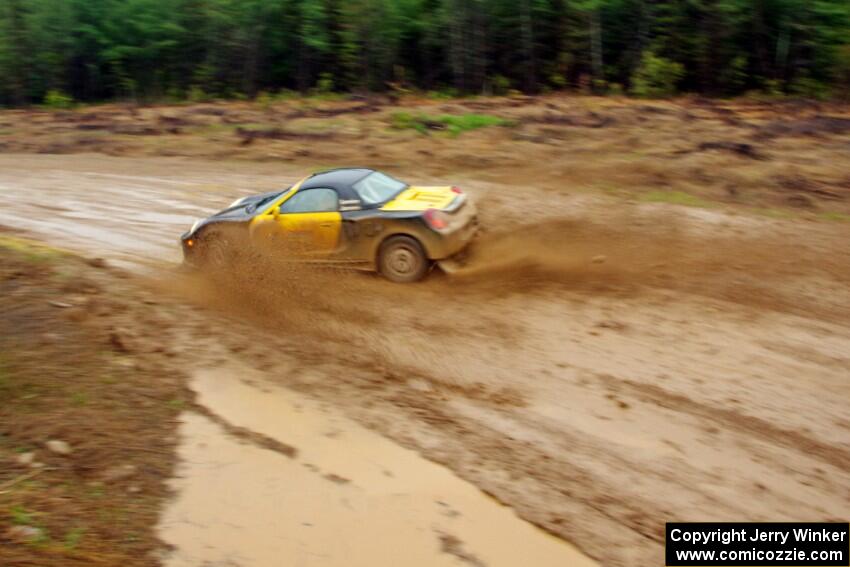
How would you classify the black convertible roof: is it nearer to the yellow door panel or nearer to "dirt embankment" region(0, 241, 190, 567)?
the yellow door panel

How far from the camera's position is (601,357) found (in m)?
8.12

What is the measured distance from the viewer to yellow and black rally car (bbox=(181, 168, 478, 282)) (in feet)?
32.8

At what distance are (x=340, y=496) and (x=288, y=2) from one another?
93.6 ft

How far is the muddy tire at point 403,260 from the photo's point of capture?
32.9 ft

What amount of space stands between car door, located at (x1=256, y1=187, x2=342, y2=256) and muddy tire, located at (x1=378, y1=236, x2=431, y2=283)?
638mm

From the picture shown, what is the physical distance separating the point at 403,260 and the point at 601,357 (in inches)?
118

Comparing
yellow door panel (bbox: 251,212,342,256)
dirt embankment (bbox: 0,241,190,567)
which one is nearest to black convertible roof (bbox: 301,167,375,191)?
yellow door panel (bbox: 251,212,342,256)

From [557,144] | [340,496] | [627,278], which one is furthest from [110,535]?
[557,144]

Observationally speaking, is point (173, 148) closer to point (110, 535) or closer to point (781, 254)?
point (781, 254)

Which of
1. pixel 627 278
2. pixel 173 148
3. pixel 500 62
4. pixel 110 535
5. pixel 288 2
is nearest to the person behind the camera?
pixel 110 535

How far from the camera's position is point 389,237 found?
1009 centimetres

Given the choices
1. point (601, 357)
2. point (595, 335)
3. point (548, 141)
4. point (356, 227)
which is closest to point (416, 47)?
point (548, 141)

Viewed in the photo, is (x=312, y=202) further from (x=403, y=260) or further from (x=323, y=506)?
(x=323, y=506)

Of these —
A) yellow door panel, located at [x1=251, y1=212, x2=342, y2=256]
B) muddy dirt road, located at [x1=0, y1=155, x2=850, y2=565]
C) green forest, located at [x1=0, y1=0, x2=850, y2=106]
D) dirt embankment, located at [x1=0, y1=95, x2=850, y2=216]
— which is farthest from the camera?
green forest, located at [x1=0, y1=0, x2=850, y2=106]
